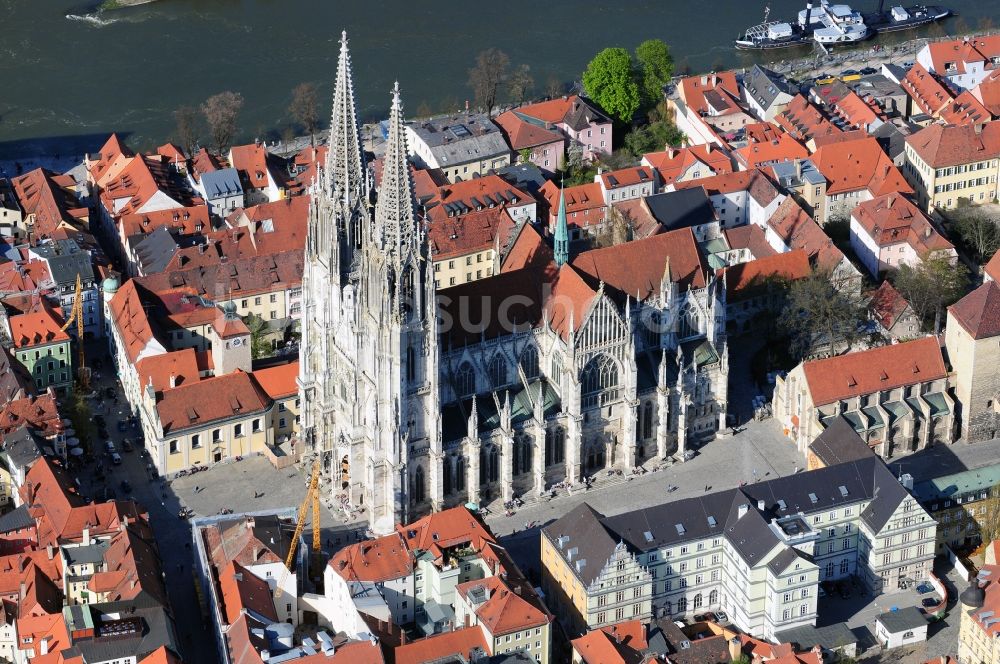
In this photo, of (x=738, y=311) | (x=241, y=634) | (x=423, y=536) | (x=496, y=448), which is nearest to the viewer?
(x=241, y=634)

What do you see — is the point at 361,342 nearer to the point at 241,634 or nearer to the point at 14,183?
the point at 241,634

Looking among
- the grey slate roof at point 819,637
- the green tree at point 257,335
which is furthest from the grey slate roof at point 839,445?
the green tree at point 257,335

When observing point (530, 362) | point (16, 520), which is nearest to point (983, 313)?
point (530, 362)

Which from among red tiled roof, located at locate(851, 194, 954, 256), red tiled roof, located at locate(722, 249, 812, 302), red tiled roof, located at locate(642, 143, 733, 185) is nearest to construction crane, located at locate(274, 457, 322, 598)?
red tiled roof, located at locate(722, 249, 812, 302)

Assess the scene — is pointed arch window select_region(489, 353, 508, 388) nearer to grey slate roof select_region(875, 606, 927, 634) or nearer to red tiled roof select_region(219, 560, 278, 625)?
red tiled roof select_region(219, 560, 278, 625)

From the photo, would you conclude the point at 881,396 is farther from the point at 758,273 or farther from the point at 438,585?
the point at 438,585

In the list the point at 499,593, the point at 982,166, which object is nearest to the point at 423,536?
the point at 499,593
